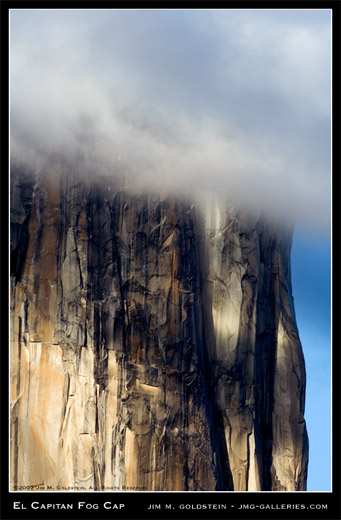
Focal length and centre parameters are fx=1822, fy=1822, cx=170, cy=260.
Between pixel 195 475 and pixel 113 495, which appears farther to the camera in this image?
pixel 195 475

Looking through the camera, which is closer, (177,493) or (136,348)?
(177,493)

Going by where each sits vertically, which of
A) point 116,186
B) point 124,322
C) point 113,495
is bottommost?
point 113,495

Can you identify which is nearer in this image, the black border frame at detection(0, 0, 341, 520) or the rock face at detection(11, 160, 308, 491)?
the black border frame at detection(0, 0, 341, 520)

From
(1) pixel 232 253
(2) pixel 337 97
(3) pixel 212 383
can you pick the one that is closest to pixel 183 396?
(3) pixel 212 383

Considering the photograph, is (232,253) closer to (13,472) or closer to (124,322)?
(124,322)

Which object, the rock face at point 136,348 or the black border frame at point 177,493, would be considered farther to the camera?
the rock face at point 136,348

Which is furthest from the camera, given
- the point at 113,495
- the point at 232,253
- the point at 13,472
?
the point at 232,253

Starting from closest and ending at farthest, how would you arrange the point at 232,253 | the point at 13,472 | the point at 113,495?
1. the point at 113,495
2. the point at 13,472
3. the point at 232,253

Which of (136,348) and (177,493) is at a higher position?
(136,348)
